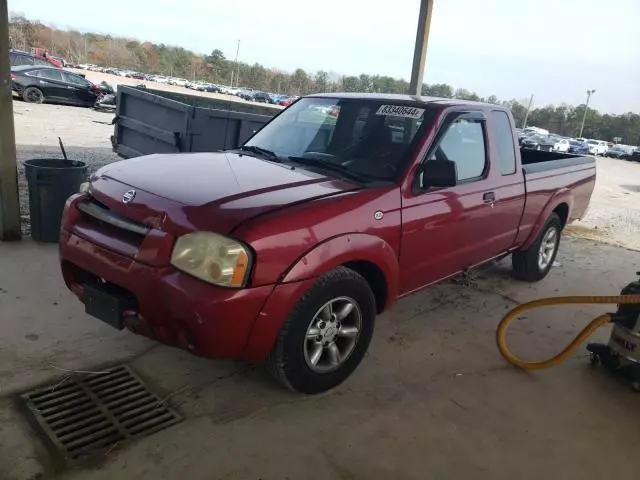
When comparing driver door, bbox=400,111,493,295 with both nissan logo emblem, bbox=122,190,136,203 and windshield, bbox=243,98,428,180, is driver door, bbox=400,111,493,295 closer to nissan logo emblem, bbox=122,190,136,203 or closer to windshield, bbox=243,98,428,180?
windshield, bbox=243,98,428,180

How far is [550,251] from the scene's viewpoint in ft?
19.7

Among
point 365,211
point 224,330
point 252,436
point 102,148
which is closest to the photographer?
point 224,330

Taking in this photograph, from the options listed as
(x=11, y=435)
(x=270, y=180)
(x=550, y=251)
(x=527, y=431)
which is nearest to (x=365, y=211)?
(x=270, y=180)

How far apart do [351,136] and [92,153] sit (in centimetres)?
872

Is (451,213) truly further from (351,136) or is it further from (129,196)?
(129,196)

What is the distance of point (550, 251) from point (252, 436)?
440 cm

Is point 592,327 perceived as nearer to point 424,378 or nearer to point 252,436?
point 424,378

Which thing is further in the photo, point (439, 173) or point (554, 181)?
point (554, 181)

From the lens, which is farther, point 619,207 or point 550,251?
point 619,207

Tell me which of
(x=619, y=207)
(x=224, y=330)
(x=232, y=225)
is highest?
(x=232, y=225)

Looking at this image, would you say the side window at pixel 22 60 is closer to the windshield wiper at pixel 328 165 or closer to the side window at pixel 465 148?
the windshield wiper at pixel 328 165

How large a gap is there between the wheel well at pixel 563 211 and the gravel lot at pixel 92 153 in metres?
3.21

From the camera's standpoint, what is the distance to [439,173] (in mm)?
3438

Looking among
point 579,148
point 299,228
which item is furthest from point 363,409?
point 579,148
